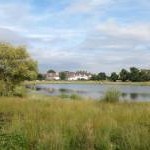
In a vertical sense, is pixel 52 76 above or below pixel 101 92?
above

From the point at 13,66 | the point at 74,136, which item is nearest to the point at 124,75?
the point at 13,66

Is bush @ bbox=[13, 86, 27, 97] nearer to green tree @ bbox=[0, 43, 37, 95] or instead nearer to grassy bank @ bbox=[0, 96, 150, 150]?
green tree @ bbox=[0, 43, 37, 95]

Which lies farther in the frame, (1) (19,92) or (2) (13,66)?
(1) (19,92)

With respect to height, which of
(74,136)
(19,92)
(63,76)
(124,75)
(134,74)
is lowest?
(74,136)

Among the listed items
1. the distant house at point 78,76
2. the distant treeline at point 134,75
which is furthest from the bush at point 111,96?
the distant house at point 78,76

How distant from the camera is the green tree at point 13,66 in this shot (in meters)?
32.7

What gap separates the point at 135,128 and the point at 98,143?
4.06ft

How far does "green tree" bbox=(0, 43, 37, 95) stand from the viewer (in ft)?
107

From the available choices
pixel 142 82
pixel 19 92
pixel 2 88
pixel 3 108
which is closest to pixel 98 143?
pixel 3 108

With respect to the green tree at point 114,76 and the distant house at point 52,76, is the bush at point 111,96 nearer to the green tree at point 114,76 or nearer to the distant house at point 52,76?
the green tree at point 114,76

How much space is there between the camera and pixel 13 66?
1297 inches

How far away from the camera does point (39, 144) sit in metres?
8.53

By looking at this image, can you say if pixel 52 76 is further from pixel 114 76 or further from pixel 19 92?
pixel 19 92

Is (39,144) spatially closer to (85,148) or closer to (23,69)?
(85,148)
